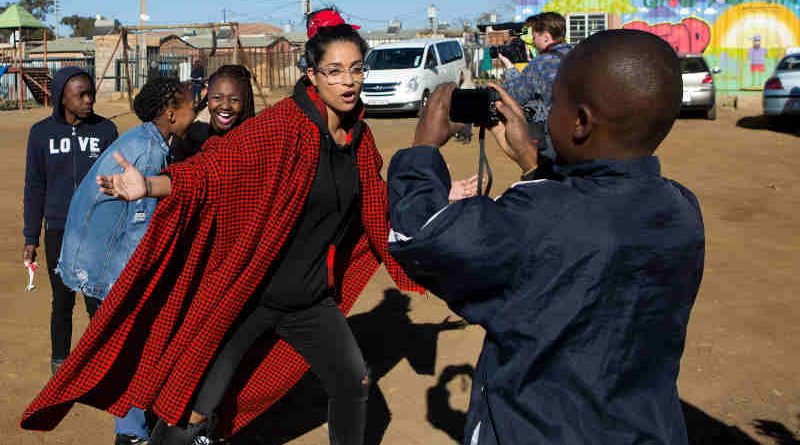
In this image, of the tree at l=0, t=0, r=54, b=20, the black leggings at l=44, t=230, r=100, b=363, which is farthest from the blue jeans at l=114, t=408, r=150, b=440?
the tree at l=0, t=0, r=54, b=20

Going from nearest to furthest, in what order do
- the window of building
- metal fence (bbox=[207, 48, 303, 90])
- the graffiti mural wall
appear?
the graffiti mural wall
the window of building
metal fence (bbox=[207, 48, 303, 90])

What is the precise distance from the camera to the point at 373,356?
6.27 m

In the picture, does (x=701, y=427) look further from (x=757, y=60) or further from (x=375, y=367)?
(x=757, y=60)

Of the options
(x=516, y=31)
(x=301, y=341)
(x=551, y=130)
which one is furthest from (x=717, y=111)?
(x=551, y=130)

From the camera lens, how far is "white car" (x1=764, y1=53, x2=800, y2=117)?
712 inches

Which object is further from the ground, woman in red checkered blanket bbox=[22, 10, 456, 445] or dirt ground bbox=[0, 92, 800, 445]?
woman in red checkered blanket bbox=[22, 10, 456, 445]

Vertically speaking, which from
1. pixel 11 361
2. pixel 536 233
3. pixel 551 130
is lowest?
pixel 11 361

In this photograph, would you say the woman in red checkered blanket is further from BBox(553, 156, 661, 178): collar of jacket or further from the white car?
the white car

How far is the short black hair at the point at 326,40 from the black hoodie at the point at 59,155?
2.29m

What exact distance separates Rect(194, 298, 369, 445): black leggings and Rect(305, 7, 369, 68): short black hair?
3.40 ft

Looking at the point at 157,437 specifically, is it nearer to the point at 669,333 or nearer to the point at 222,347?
the point at 222,347

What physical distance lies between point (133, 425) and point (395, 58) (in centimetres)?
1894

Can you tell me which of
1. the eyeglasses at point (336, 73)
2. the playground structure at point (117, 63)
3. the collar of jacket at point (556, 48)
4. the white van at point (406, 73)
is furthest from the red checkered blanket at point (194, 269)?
the playground structure at point (117, 63)

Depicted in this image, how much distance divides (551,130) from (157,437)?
2.53 m
